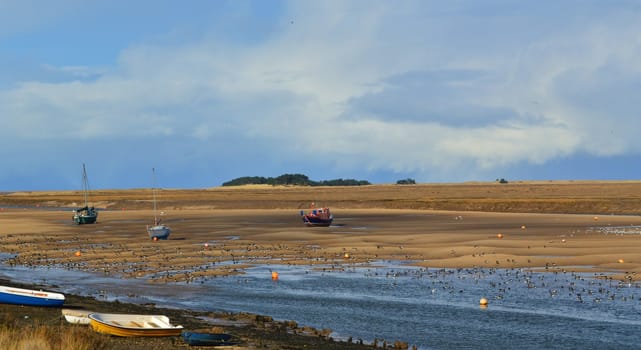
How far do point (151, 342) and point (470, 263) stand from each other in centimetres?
2458

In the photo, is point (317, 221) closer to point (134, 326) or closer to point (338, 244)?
point (338, 244)

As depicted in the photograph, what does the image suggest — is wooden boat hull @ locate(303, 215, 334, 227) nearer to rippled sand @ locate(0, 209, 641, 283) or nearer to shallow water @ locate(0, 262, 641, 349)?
rippled sand @ locate(0, 209, 641, 283)

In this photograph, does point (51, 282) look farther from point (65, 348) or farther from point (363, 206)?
point (363, 206)

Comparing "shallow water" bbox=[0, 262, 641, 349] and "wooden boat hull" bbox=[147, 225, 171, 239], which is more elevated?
"wooden boat hull" bbox=[147, 225, 171, 239]

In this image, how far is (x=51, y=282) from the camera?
130 ft

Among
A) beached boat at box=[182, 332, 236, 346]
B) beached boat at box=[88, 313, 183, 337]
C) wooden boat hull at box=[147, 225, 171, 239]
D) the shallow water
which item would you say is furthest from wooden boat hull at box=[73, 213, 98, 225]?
beached boat at box=[182, 332, 236, 346]

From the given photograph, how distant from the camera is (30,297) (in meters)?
29.5

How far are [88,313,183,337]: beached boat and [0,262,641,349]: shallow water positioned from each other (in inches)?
215

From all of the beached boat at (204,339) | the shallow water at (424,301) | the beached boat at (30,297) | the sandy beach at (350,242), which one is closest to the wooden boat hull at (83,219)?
the sandy beach at (350,242)

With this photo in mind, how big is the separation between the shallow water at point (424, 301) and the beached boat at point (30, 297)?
427 cm

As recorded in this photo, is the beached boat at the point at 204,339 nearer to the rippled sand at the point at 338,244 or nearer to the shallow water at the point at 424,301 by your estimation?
the shallow water at the point at 424,301

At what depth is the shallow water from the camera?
26.1m

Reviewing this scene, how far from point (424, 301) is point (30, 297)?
48.0 ft

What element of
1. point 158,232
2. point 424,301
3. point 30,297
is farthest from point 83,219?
point 424,301
